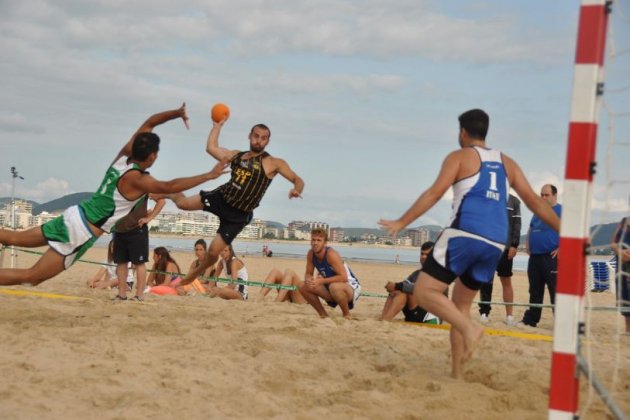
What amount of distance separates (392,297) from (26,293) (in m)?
4.61

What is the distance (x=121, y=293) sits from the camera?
29.8 feet

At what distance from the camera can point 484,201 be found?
15.6 ft

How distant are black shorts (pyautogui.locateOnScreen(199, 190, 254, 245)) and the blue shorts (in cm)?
373

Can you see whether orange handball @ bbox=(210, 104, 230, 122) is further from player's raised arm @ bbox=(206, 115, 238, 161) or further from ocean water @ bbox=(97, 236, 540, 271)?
ocean water @ bbox=(97, 236, 540, 271)

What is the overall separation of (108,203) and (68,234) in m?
0.43

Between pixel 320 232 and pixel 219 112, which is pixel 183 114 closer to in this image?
pixel 219 112

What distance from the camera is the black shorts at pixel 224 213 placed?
819 centimetres

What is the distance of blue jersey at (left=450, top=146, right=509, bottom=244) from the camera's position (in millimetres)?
4734

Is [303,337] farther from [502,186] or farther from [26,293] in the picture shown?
[26,293]

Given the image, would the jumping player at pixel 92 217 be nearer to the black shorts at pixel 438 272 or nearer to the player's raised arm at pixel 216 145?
the player's raised arm at pixel 216 145

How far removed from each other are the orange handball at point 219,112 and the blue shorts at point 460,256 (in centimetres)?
372

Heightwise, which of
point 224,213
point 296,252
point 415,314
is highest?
point 224,213

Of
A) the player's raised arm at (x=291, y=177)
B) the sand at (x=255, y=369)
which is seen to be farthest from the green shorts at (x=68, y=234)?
the player's raised arm at (x=291, y=177)

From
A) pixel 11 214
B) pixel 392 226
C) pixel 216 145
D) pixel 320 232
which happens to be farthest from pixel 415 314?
pixel 11 214
